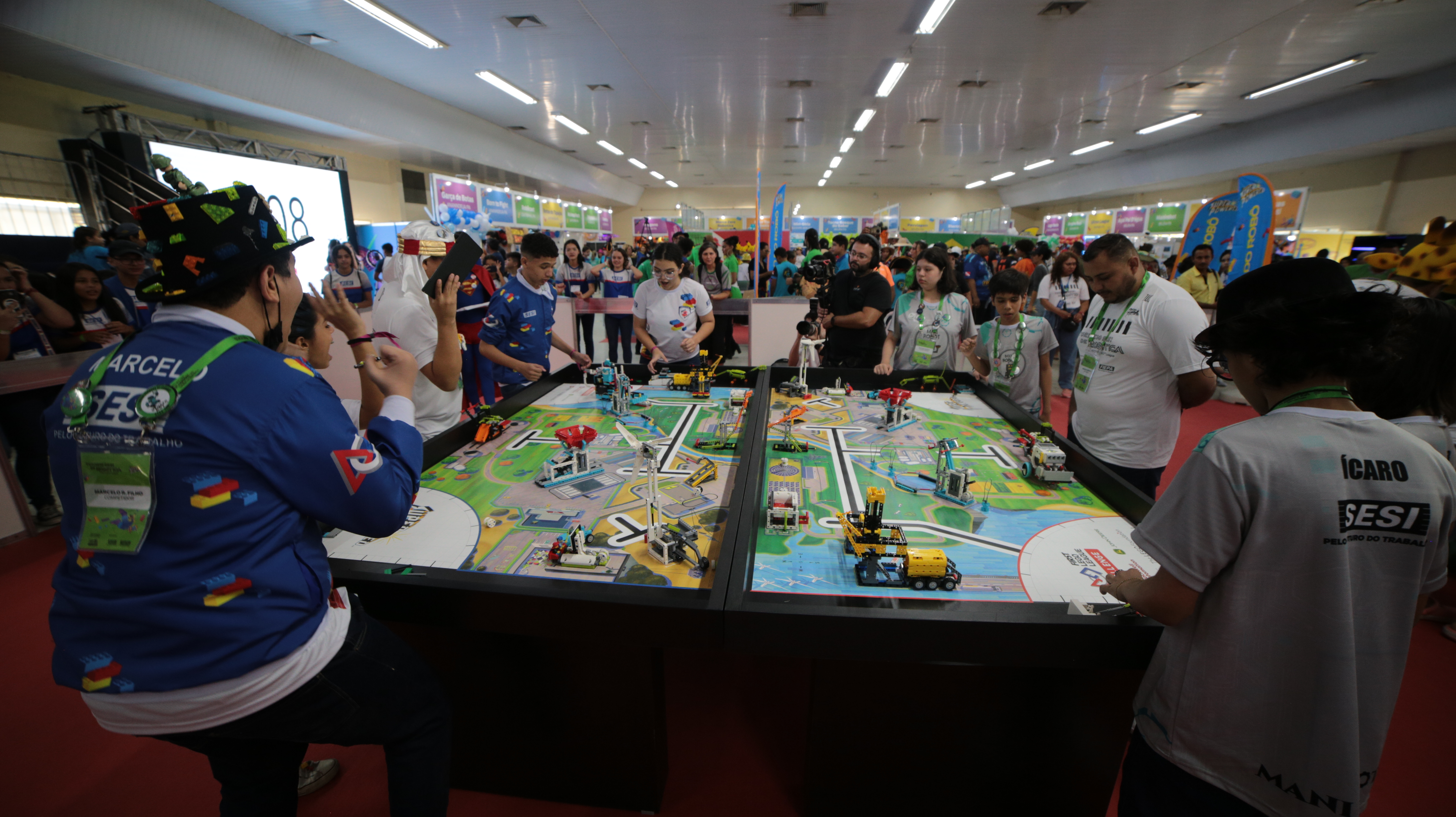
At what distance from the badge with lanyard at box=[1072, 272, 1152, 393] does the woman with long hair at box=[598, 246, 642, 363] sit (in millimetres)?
5490

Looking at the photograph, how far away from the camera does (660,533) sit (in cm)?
143

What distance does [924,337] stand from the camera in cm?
318

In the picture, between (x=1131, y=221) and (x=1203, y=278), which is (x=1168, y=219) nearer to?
(x=1131, y=221)

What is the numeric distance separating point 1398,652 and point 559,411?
2.60m

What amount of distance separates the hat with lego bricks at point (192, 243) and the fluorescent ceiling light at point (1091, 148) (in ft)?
44.7

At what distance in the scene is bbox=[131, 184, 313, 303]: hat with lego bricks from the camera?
3.05ft

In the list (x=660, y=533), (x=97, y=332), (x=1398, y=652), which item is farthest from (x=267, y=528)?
(x=97, y=332)

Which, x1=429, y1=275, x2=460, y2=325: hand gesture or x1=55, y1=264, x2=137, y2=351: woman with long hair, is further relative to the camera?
x1=55, y1=264, x2=137, y2=351: woman with long hair

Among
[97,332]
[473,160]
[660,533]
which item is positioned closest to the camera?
[660,533]

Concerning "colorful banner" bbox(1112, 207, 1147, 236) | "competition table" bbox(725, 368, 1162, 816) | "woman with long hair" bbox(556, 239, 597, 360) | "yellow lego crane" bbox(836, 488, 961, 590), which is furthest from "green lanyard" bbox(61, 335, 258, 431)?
"colorful banner" bbox(1112, 207, 1147, 236)

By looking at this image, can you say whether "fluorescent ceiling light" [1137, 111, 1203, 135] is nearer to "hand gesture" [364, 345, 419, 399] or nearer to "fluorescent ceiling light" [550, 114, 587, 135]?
"fluorescent ceiling light" [550, 114, 587, 135]

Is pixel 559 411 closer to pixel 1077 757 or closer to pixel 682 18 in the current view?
pixel 1077 757

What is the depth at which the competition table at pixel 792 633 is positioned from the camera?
1163 millimetres

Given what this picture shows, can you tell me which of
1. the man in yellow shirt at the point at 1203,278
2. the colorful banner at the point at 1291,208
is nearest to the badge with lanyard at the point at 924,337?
the man in yellow shirt at the point at 1203,278
